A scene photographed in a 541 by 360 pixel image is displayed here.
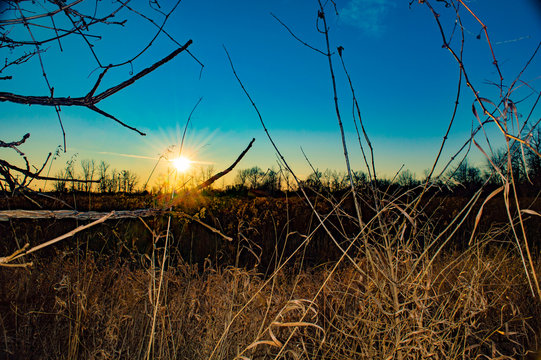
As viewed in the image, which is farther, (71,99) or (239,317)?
(239,317)

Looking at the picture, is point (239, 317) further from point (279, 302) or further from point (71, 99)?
point (71, 99)

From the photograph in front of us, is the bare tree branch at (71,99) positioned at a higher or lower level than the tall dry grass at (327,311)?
higher

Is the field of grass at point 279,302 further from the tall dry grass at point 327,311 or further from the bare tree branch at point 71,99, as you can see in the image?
the bare tree branch at point 71,99

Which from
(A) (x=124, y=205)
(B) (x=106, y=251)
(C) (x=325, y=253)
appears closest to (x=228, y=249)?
(C) (x=325, y=253)

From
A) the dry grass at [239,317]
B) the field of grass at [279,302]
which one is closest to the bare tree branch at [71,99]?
the field of grass at [279,302]

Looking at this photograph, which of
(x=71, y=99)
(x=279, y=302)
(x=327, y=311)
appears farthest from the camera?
(x=327, y=311)

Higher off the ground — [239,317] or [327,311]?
[239,317]

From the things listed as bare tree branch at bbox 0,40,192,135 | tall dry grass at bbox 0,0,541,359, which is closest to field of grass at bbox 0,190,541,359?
tall dry grass at bbox 0,0,541,359

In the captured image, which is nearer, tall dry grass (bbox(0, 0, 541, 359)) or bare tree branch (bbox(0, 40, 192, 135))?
bare tree branch (bbox(0, 40, 192, 135))

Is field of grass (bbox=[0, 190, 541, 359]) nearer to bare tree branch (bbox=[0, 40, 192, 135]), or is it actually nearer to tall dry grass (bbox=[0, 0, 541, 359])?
tall dry grass (bbox=[0, 0, 541, 359])

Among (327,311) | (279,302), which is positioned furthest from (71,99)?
(327,311)

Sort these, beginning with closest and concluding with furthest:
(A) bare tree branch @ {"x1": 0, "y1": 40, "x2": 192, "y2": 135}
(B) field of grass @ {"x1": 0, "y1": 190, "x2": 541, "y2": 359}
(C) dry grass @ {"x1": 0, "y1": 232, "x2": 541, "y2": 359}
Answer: (A) bare tree branch @ {"x1": 0, "y1": 40, "x2": 192, "y2": 135} < (B) field of grass @ {"x1": 0, "y1": 190, "x2": 541, "y2": 359} < (C) dry grass @ {"x1": 0, "y1": 232, "x2": 541, "y2": 359}

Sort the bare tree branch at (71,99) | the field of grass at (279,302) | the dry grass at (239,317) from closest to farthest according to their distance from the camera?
1. the bare tree branch at (71,99)
2. the field of grass at (279,302)
3. the dry grass at (239,317)

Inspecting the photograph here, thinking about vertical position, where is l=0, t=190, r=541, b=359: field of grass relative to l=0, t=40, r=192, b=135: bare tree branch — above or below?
below
